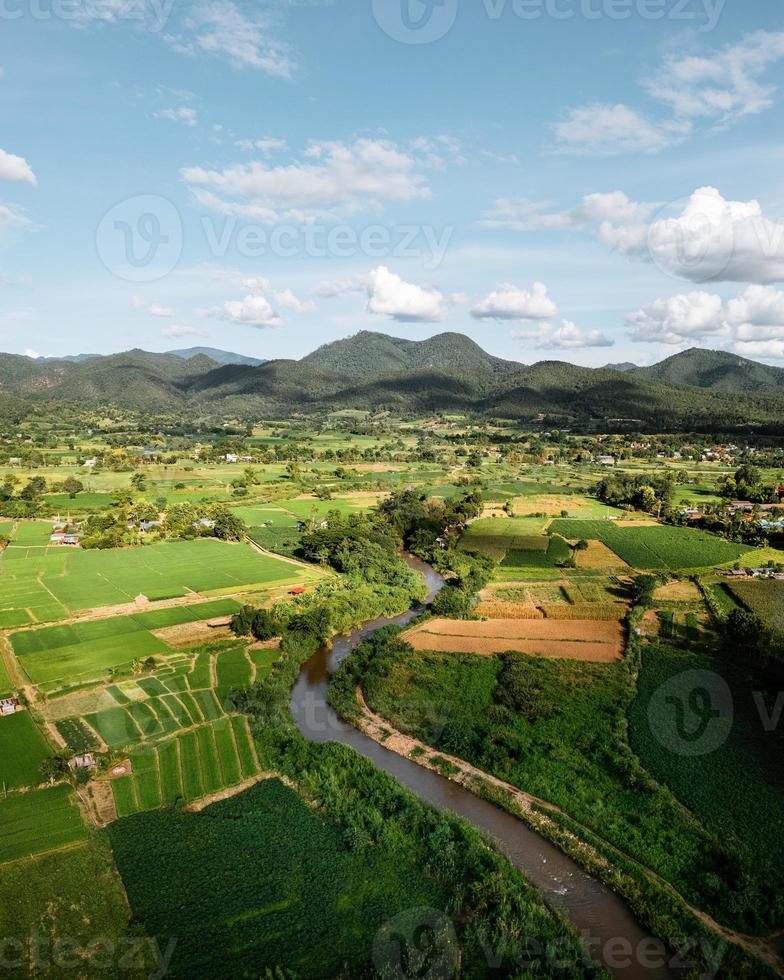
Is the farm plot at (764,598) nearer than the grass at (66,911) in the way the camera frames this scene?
No

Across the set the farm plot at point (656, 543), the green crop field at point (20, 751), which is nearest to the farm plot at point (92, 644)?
the green crop field at point (20, 751)

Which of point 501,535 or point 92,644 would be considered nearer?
point 92,644

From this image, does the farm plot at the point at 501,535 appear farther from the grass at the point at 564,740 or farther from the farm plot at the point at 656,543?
the grass at the point at 564,740

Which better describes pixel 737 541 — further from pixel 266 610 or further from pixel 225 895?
pixel 225 895

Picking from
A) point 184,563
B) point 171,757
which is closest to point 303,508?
point 184,563

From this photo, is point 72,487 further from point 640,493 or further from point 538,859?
point 538,859

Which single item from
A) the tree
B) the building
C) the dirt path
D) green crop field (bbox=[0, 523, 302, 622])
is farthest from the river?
the tree

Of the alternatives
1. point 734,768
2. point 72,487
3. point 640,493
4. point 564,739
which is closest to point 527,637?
point 564,739
